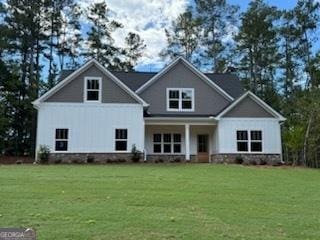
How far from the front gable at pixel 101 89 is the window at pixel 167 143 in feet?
11.6

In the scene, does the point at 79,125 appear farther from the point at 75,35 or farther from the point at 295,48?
the point at 295,48

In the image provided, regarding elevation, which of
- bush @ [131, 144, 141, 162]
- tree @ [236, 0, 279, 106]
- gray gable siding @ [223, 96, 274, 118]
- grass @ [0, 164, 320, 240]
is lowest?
grass @ [0, 164, 320, 240]

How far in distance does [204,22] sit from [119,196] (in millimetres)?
37104

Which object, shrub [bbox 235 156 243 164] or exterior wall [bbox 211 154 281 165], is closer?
shrub [bbox 235 156 243 164]

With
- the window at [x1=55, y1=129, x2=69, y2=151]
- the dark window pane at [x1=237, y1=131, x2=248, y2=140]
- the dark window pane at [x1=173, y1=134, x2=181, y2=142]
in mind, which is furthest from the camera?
the dark window pane at [x1=173, y1=134, x2=181, y2=142]

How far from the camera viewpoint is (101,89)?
88.4ft

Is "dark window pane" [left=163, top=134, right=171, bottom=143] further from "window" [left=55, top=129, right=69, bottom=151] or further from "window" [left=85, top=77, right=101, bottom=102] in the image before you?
"window" [left=55, top=129, right=69, bottom=151]

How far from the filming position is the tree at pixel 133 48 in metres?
47.6

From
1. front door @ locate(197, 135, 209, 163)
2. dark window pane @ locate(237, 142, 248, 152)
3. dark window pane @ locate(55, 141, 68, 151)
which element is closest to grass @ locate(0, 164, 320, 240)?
dark window pane @ locate(55, 141, 68, 151)

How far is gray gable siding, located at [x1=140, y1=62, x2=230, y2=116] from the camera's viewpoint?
29266 mm

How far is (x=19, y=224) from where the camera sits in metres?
7.80

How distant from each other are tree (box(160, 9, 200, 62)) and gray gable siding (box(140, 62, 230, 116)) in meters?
17.4

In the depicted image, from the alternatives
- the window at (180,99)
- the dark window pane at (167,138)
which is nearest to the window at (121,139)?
the dark window pane at (167,138)

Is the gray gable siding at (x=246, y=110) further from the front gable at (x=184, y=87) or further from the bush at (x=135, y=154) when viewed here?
the bush at (x=135, y=154)
